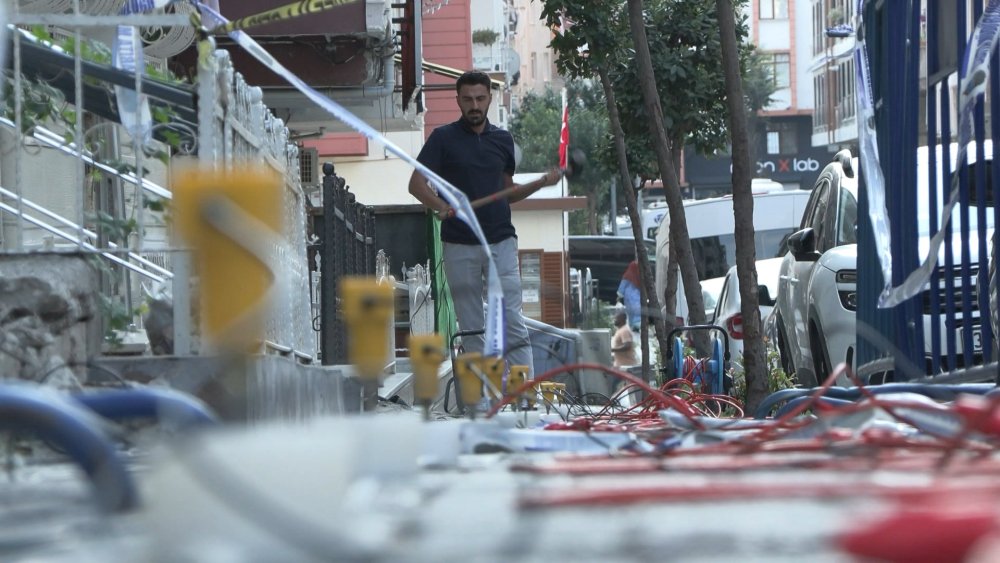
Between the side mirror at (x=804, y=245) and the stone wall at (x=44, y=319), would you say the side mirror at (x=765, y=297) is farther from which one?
the stone wall at (x=44, y=319)

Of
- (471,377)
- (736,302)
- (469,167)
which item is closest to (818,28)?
(736,302)

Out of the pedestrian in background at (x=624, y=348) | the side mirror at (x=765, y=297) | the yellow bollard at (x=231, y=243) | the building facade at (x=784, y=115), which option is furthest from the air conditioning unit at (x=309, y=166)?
the building facade at (x=784, y=115)

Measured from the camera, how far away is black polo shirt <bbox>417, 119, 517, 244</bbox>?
26.1ft

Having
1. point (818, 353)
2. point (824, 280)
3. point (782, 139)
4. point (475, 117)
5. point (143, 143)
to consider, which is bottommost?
point (818, 353)

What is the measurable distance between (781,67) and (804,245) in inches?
3131

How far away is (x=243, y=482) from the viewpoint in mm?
1971

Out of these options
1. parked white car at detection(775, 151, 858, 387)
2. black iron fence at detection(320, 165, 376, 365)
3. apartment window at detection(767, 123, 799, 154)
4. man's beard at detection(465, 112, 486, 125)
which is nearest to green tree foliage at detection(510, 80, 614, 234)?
apartment window at detection(767, 123, 799, 154)

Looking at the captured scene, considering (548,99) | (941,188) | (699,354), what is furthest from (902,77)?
(548,99)

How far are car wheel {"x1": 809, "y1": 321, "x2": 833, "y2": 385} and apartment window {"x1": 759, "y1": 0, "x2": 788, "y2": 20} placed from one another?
78030mm

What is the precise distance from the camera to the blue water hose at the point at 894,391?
15.5 feet

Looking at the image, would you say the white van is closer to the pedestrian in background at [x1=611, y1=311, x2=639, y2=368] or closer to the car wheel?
the pedestrian in background at [x1=611, y1=311, x2=639, y2=368]

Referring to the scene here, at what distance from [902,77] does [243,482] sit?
233 inches

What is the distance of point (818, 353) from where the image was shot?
9602 millimetres

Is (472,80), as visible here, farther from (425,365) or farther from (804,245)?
(425,365)
